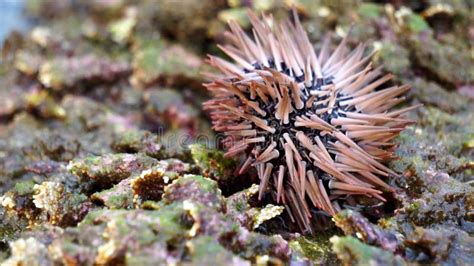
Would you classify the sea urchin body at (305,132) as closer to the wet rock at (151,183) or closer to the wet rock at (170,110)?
the wet rock at (151,183)

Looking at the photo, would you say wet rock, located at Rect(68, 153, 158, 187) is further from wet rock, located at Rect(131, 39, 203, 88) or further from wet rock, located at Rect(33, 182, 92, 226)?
wet rock, located at Rect(131, 39, 203, 88)

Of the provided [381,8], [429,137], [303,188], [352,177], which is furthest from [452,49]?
[303,188]

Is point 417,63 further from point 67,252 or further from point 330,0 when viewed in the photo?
point 67,252

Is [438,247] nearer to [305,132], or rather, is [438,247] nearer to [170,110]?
[305,132]

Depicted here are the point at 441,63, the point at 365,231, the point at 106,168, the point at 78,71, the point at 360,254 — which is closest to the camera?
the point at 360,254

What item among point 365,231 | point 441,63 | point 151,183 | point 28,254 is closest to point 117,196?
point 151,183

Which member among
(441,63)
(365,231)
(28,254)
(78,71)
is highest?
(441,63)
